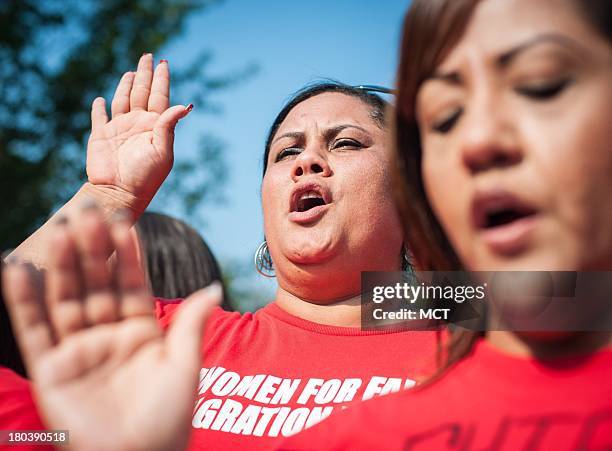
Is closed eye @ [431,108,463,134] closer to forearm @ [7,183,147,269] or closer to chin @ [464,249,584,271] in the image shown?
chin @ [464,249,584,271]

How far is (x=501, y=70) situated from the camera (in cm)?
110

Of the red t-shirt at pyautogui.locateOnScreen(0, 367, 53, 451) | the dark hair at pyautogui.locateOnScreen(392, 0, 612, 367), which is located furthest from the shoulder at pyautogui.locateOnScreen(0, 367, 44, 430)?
the dark hair at pyautogui.locateOnScreen(392, 0, 612, 367)

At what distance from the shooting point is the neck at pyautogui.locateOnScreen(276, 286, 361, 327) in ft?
7.89

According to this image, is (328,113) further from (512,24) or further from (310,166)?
(512,24)

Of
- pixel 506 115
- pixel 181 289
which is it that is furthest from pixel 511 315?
pixel 181 289

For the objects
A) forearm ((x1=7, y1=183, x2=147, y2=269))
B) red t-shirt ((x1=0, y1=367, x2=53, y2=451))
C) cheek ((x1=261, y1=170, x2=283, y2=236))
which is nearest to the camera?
red t-shirt ((x1=0, y1=367, x2=53, y2=451))

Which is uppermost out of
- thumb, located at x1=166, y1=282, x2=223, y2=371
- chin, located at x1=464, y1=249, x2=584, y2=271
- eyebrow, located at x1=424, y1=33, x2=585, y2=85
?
eyebrow, located at x1=424, y1=33, x2=585, y2=85

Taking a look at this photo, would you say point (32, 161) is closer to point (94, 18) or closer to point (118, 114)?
point (94, 18)

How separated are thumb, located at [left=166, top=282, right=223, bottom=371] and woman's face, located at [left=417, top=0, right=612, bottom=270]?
0.45 meters

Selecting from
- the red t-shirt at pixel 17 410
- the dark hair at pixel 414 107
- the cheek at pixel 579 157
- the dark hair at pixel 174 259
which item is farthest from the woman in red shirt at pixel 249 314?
the dark hair at pixel 174 259

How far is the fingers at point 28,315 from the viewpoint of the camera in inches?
42.8

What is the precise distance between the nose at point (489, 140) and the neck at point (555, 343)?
1.01 feet

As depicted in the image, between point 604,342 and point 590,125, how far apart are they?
14.5 inches

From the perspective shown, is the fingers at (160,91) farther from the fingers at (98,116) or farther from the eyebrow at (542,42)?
the eyebrow at (542,42)
